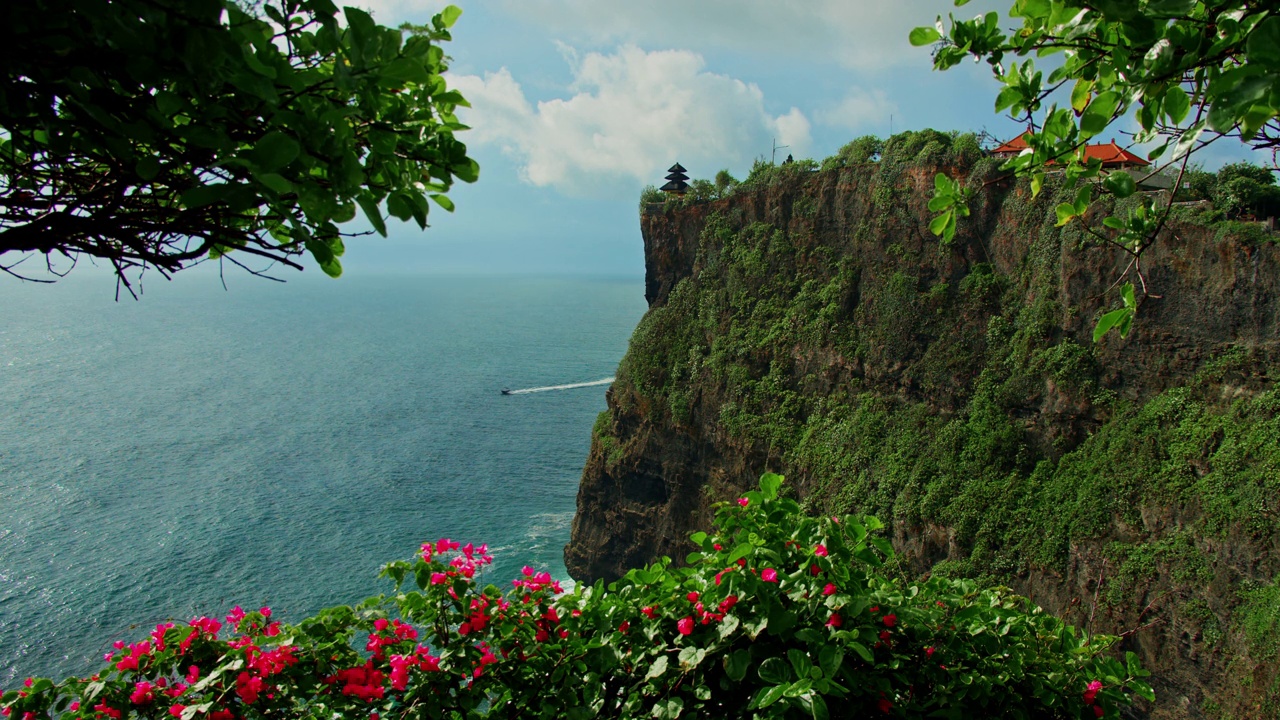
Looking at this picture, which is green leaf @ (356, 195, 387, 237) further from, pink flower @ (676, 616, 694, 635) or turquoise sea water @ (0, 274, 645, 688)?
turquoise sea water @ (0, 274, 645, 688)

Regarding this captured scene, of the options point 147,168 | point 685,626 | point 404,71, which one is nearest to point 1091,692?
point 685,626

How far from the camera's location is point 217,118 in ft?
8.07

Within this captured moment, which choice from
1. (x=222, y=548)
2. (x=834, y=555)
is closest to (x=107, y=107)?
(x=834, y=555)

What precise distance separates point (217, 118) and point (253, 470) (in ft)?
162

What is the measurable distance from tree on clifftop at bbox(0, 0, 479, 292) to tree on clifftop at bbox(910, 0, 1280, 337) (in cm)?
203

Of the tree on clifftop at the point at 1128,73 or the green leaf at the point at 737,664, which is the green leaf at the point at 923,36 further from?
the green leaf at the point at 737,664

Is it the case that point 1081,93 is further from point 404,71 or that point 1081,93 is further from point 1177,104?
point 404,71

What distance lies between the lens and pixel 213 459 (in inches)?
1880

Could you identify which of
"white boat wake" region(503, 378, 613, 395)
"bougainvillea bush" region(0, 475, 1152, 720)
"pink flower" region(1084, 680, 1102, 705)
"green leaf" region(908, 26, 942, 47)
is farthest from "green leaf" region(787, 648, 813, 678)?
"white boat wake" region(503, 378, 613, 395)

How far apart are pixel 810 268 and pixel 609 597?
28782 millimetres

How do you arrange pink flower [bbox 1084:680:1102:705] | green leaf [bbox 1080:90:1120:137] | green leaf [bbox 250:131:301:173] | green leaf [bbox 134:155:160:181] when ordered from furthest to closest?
pink flower [bbox 1084:680:1102:705], green leaf [bbox 1080:90:1120:137], green leaf [bbox 134:155:160:181], green leaf [bbox 250:131:301:173]

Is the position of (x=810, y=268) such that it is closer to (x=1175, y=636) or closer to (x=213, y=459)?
(x=1175, y=636)

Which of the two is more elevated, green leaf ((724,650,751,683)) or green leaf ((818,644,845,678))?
green leaf ((818,644,845,678))

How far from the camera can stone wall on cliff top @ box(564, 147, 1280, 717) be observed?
59.5 ft
